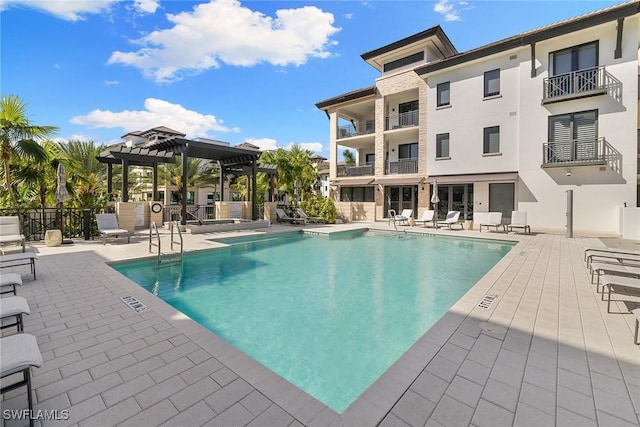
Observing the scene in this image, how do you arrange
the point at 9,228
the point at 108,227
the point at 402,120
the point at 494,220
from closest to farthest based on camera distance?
the point at 9,228
the point at 108,227
the point at 494,220
the point at 402,120

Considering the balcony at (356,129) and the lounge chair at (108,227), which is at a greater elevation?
the balcony at (356,129)

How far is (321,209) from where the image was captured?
19859 mm

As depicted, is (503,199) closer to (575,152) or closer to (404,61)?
(575,152)

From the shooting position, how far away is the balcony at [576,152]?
13695 mm

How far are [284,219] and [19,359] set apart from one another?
16.5m

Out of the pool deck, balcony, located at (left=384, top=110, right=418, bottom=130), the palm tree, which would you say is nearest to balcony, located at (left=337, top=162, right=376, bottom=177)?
balcony, located at (left=384, top=110, right=418, bottom=130)

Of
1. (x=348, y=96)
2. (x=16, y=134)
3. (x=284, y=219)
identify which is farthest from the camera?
(x=348, y=96)

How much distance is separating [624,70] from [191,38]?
1931 cm

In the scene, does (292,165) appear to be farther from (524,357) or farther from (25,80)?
(524,357)

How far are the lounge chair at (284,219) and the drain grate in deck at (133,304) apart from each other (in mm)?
13506

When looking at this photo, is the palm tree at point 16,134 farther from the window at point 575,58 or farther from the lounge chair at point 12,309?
the window at point 575,58

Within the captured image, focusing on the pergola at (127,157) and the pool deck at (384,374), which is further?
the pergola at (127,157)

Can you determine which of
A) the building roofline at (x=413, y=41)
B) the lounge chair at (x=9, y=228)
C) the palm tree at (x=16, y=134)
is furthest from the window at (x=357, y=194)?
the lounge chair at (x=9, y=228)

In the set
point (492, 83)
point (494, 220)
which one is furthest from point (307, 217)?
point (492, 83)
